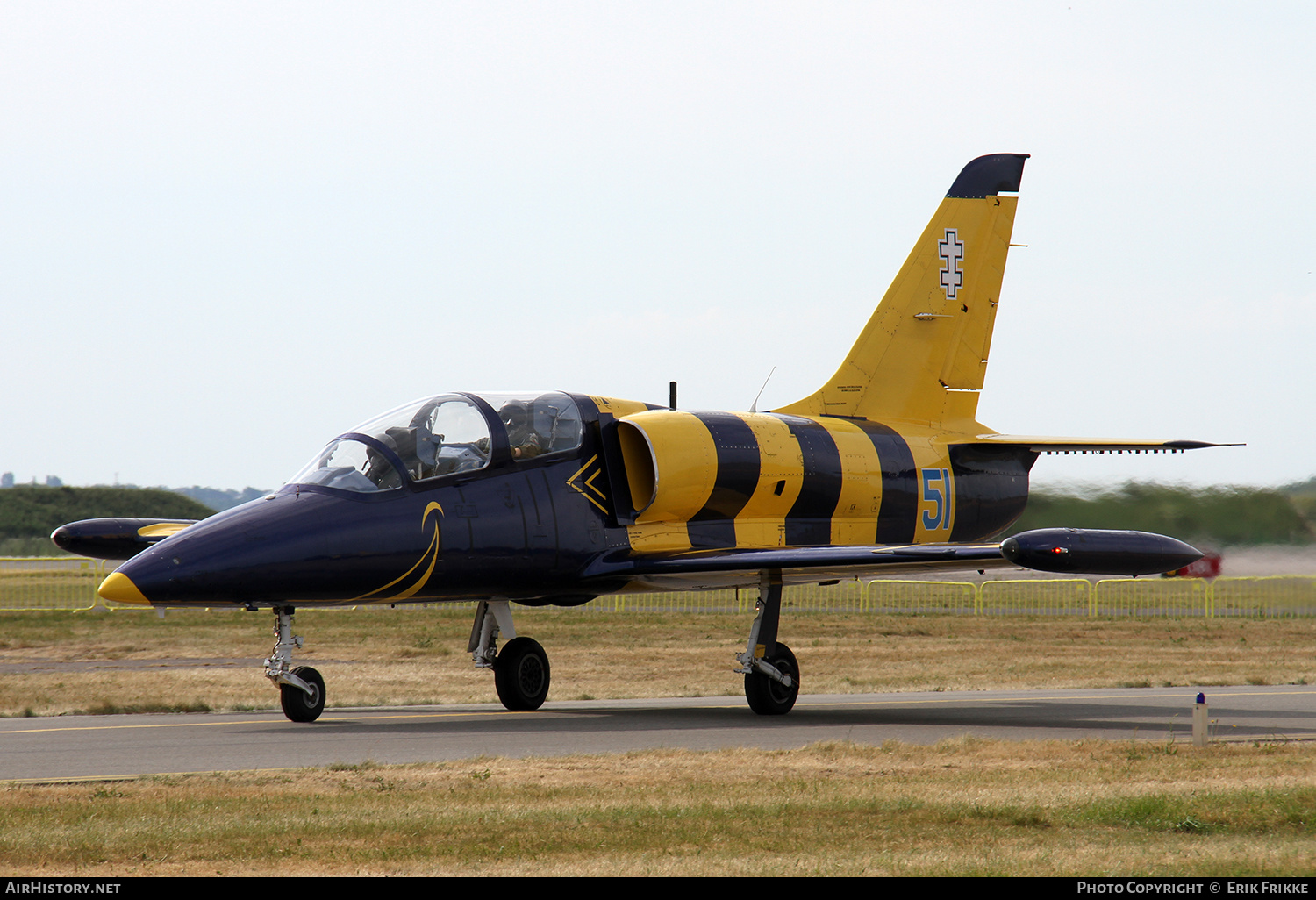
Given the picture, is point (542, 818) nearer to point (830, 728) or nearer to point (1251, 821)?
point (1251, 821)

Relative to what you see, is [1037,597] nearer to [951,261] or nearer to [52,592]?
[951,261]

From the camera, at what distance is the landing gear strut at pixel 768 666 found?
604 inches

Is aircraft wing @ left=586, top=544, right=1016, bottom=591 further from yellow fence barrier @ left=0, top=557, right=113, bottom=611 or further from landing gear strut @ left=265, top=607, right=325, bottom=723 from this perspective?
yellow fence barrier @ left=0, top=557, right=113, bottom=611

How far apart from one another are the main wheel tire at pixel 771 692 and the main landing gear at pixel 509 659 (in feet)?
7.84

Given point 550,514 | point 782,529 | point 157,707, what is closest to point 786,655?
point 782,529

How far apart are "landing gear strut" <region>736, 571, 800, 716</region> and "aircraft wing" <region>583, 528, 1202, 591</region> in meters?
0.24

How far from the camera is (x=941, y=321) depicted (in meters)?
19.6

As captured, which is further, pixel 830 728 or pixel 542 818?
pixel 830 728

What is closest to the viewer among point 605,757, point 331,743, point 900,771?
point 900,771

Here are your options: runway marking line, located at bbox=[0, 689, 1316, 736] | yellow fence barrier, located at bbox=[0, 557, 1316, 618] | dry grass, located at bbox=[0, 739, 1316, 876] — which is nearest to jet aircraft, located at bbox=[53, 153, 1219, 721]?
runway marking line, located at bbox=[0, 689, 1316, 736]

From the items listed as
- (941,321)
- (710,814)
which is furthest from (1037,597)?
(710,814)

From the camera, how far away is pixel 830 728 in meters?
13.9

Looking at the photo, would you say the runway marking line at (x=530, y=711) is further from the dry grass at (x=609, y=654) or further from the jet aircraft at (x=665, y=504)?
the dry grass at (x=609, y=654)
